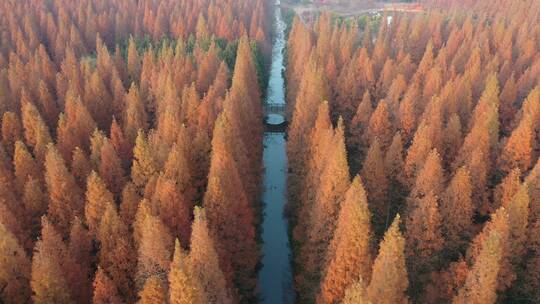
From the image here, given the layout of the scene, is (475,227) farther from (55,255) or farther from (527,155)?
(55,255)

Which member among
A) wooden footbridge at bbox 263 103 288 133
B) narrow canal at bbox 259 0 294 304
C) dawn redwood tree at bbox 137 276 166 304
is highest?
dawn redwood tree at bbox 137 276 166 304

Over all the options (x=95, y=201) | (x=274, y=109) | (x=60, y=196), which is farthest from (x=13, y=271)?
(x=274, y=109)

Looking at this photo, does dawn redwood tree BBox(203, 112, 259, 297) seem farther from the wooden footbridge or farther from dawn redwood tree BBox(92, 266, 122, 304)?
the wooden footbridge

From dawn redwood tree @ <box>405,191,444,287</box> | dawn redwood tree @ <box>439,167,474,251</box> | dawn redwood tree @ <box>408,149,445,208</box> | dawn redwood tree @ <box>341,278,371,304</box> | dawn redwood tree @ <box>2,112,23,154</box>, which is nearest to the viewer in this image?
dawn redwood tree @ <box>341,278,371,304</box>

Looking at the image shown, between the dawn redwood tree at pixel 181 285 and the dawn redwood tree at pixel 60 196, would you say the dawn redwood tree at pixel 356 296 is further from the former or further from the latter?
the dawn redwood tree at pixel 60 196

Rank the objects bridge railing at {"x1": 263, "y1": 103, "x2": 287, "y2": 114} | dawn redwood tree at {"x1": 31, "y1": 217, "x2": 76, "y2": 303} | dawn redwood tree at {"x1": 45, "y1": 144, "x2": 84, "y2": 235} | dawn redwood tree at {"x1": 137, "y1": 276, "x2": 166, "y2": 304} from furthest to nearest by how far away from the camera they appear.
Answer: bridge railing at {"x1": 263, "y1": 103, "x2": 287, "y2": 114}
dawn redwood tree at {"x1": 45, "y1": 144, "x2": 84, "y2": 235}
dawn redwood tree at {"x1": 31, "y1": 217, "x2": 76, "y2": 303}
dawn redwood tree at {"x1": 137, "y1": 276, "x2": 166, "y2": 304}

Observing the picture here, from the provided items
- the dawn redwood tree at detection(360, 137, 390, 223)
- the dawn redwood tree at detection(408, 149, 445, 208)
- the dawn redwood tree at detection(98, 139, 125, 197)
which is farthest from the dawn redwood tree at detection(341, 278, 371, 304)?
the dawn redwood tree at detection(98, 139, 125, 197)

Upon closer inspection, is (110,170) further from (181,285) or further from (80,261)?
(181,285)
